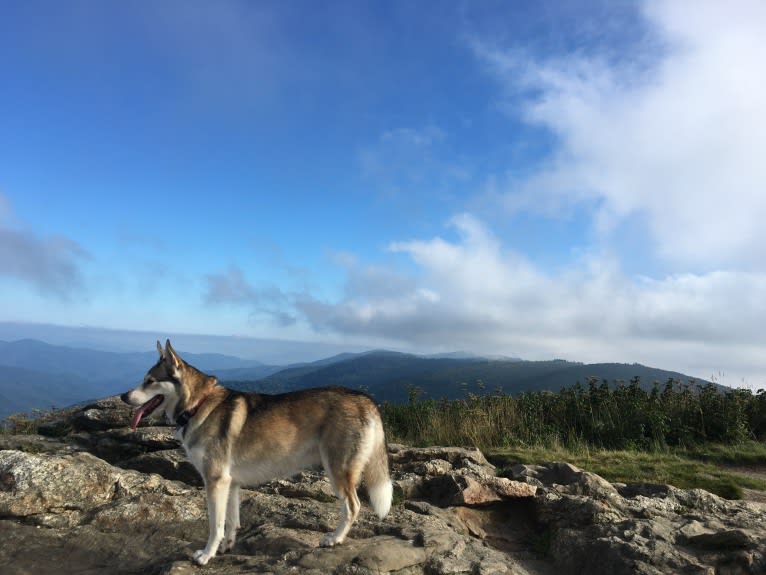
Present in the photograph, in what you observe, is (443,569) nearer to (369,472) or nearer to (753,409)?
(369,472)

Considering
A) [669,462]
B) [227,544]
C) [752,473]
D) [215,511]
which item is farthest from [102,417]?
[752,473]

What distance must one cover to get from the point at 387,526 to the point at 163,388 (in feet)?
11.3

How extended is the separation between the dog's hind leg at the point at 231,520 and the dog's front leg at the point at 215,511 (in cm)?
35

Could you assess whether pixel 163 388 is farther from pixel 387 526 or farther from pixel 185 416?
pixel 387 526

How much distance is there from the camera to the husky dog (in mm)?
5879

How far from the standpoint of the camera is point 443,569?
5.25 meters

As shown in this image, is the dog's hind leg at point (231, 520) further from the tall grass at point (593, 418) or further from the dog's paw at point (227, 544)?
the tall grass at point (593, 418)

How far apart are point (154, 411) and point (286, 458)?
72.8 inches

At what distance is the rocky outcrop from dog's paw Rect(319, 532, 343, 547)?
9cm

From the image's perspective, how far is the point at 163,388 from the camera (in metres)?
6.07

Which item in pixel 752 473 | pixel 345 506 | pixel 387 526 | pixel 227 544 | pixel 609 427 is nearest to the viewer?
pixel 345 506

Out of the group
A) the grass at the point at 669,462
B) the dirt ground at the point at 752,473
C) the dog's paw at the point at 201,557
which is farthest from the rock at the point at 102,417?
the dirt ground at the point at 752,473

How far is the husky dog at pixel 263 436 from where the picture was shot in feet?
19.3

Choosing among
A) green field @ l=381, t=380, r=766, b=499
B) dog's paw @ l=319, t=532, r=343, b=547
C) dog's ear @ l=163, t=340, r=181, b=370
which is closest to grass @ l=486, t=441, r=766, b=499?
green field @ l=381, t=380, r=766, b=499
